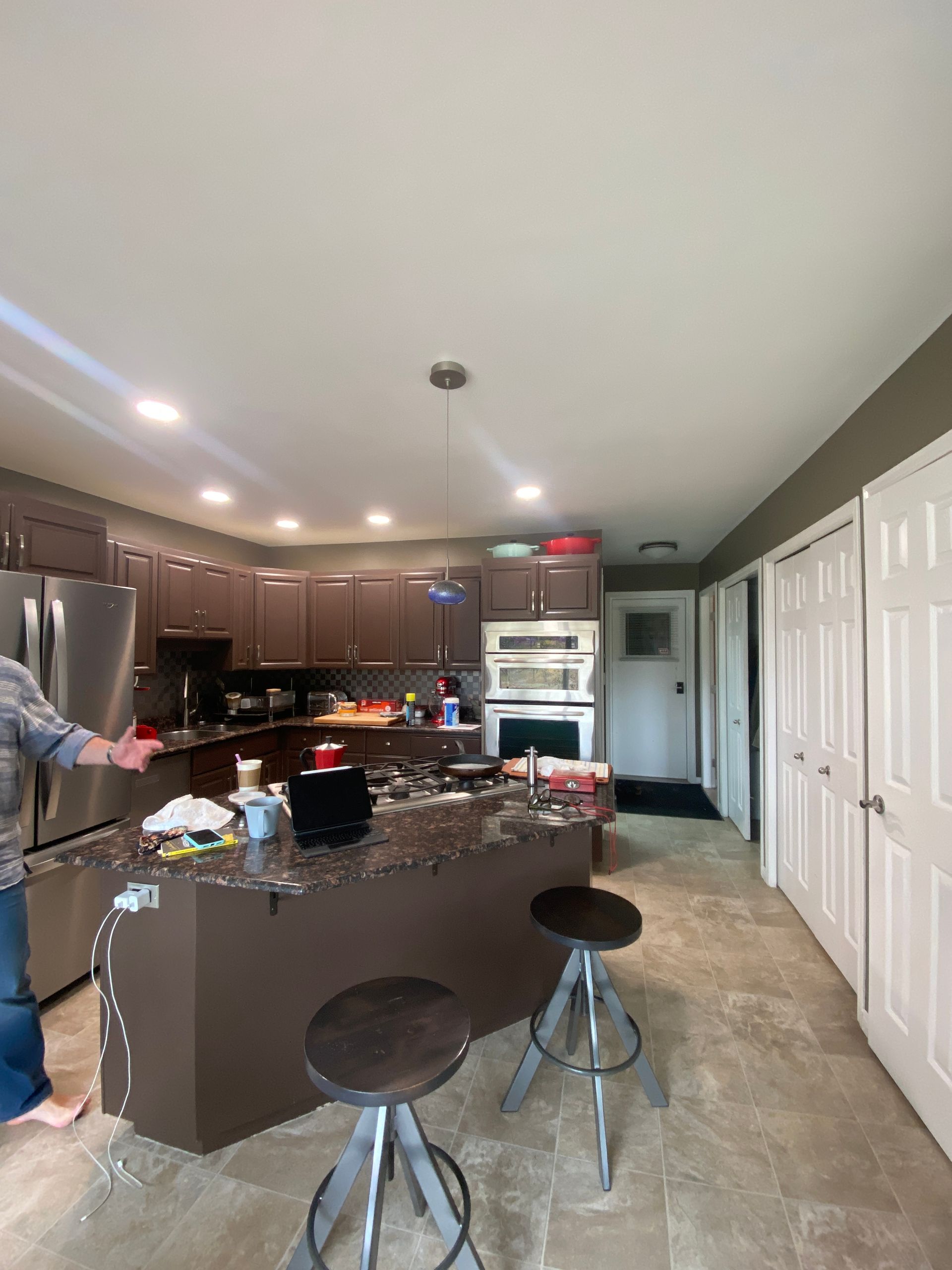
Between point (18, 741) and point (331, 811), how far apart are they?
3.27ft

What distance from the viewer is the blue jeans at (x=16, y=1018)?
1531 millimetres

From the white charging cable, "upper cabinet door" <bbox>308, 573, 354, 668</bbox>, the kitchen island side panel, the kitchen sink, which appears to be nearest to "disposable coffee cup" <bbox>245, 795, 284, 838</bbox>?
the kitchen island side panel

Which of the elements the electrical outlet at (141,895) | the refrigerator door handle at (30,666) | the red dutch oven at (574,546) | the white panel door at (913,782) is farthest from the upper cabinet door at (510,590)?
the electrical outlet at (141,895)

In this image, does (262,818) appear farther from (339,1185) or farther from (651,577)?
(651,577)

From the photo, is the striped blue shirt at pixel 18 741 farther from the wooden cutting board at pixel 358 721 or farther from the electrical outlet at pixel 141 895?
the wooden cutting board at pixel 358 721

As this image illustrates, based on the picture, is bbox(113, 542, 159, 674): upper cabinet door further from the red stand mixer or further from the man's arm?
the red stand mixer

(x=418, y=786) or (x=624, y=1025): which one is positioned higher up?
(x=418, y=786)

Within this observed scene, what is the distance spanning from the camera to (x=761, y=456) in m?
2.66

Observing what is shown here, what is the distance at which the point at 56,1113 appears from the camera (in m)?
1.62

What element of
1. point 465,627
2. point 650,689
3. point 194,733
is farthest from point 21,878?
point 650,689

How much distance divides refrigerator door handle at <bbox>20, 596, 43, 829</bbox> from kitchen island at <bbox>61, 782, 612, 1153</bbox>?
0.87 m

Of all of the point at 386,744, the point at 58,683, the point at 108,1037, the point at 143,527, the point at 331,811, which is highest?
the point at 143,527

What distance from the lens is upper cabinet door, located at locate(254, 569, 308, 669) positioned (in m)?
4.50

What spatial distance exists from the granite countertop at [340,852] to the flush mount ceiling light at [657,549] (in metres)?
3.50
